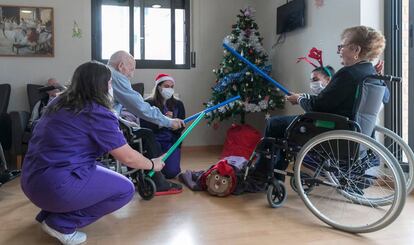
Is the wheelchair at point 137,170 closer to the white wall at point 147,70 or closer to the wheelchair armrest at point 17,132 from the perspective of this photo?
the wheelchair armrest at point 17,132

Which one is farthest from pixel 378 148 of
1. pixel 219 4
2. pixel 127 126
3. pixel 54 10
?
pixel 54 10

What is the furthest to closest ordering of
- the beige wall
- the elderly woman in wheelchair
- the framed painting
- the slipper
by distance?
the framed painting < the beige wall < the slipper < the elderly woman in wheelchair

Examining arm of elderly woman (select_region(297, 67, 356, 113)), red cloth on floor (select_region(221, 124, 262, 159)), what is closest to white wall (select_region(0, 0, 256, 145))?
red cloth on floor (select_region(221, 124, 262, 159))

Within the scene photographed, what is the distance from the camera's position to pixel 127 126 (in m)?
2.44

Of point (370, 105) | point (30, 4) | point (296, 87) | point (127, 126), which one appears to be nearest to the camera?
point (370, 105)

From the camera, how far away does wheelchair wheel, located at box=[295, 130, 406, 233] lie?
177cm

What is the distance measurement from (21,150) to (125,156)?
7.64ft

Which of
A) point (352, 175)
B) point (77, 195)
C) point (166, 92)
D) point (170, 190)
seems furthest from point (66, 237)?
point (166, 92)

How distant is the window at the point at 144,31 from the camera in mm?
4531

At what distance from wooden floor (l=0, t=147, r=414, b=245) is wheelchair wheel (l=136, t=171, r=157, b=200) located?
5 centimetres

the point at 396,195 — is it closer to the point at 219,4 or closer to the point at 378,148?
the point at 378,148

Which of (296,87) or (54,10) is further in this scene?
(54,10)

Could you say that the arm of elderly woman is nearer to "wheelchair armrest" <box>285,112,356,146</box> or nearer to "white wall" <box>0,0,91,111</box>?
"wheelchair armrest" <box>285,112,356,146</box>

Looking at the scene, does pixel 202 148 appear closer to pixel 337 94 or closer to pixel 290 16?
pixel 290 16
